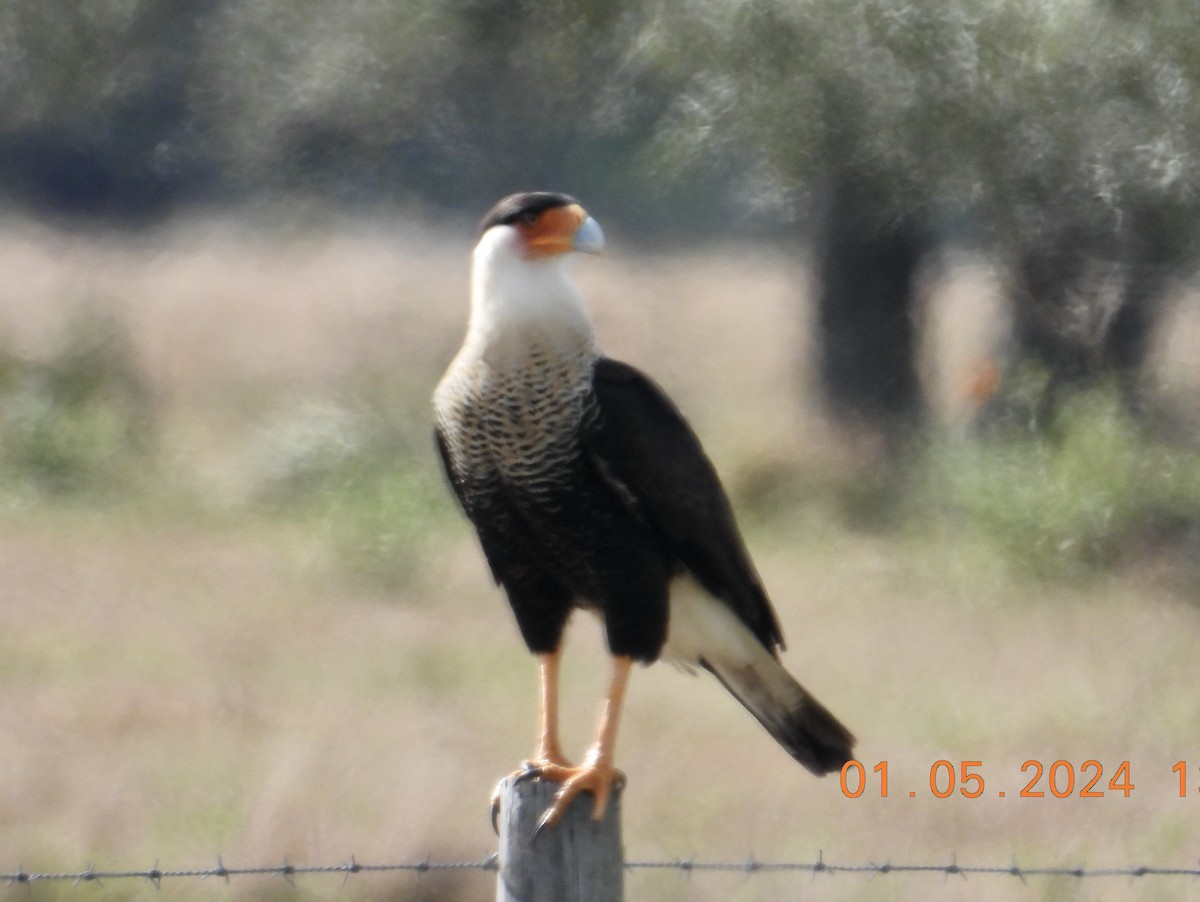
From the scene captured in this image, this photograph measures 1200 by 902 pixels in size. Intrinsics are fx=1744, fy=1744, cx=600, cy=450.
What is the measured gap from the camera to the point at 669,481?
330 cm

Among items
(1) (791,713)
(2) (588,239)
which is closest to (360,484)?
(1) (791,713)

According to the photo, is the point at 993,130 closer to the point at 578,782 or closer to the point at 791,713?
the point at 791,713

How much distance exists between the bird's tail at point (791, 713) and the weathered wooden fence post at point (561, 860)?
81cm

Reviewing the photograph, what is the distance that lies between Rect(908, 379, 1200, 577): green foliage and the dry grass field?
13 centimetres

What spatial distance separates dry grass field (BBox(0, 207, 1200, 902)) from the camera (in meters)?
4.96

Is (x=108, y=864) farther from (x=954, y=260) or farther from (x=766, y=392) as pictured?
(x=954, y=260)

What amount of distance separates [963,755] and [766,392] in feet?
13.0

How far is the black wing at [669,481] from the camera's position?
10.8 feet

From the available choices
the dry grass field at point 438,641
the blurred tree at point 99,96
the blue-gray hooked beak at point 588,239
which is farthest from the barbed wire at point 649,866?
the blurred tree at point 99,96

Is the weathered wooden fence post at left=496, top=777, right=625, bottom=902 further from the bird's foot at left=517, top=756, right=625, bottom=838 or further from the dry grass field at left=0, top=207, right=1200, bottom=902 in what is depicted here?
the dry grass field at left=0, top=207, right=1200, bottom=902

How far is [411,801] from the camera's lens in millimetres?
5020

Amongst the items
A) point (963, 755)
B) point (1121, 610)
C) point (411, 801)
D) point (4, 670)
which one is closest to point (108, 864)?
point (411, 801)

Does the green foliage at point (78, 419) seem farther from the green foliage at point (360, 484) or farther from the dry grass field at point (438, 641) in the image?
the green foliage at point (360, 484)

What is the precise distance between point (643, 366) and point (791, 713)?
554cm
